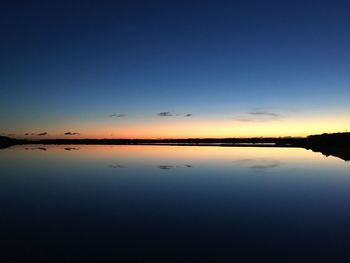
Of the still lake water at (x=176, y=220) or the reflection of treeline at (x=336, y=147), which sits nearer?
the still lake water at (x=176, y=220)

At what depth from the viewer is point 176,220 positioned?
14.5 meters

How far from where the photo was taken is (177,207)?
672 inches

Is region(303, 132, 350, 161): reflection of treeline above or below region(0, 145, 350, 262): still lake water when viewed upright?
above

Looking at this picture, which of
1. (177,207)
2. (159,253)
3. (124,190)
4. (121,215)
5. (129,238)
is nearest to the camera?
(159,253)

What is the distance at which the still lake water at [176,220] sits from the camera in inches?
411

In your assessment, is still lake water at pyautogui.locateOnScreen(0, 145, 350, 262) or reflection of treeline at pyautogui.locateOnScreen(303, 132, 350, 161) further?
reflection of treeline at pyautogui.locateOnScreen(303, 132, 350, 161)

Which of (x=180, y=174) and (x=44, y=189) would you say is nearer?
(x=44, y=189)

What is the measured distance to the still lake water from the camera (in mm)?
10430

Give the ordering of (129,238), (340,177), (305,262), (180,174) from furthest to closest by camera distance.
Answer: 1. (180,174)
2. (340,177)
3. (129,238)
4. (305,262)

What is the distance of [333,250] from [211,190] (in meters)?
11.9

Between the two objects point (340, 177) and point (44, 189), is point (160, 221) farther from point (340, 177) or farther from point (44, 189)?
point (340, 177)

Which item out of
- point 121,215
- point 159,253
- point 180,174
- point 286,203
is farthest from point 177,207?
point 180,174

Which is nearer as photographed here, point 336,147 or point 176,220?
point 176,220

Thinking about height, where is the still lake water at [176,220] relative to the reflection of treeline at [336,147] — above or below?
below
